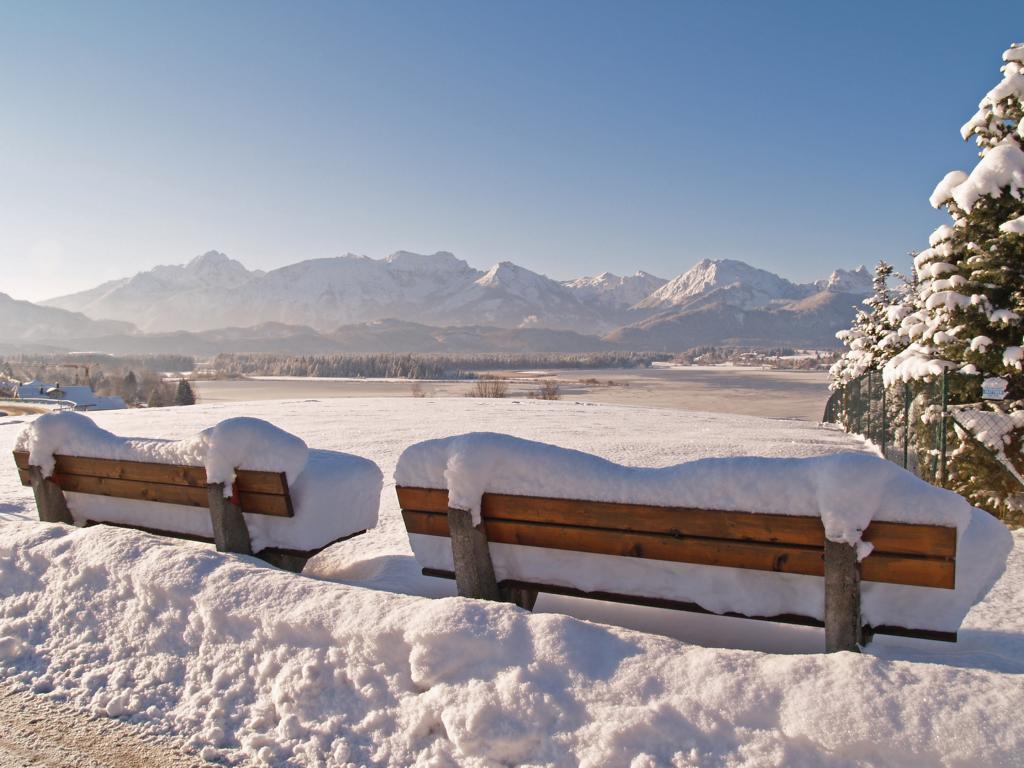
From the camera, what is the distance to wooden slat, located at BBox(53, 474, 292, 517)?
4.09 metres

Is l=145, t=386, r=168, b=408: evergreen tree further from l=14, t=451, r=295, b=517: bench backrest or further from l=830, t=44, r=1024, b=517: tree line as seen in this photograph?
l=830, t=44, r=1024, b=517: tree line

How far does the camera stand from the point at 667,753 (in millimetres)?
2379

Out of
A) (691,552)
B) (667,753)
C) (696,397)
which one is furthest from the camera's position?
(696,397)

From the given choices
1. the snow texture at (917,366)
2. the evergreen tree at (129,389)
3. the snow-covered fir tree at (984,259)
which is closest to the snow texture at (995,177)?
the snow-covered fir tree at (984,259)

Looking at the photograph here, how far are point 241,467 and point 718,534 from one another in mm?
2823

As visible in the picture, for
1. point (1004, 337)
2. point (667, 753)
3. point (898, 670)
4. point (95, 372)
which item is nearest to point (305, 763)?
point (667, 753)

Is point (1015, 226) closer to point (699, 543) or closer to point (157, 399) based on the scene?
point (699, 543)

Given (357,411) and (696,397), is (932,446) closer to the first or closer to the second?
(357,411)

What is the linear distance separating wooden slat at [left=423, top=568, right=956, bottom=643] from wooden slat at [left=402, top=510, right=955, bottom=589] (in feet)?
0.80

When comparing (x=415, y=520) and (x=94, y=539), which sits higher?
(x=415, y=520)

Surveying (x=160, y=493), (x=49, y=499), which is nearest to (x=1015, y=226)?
(x=160, y=493)

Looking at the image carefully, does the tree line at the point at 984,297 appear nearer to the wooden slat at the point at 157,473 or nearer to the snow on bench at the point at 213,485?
the snow on bench at the point at 213,485

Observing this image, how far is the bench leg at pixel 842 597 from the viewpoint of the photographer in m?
2.64

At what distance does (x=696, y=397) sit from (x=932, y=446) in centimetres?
7183
